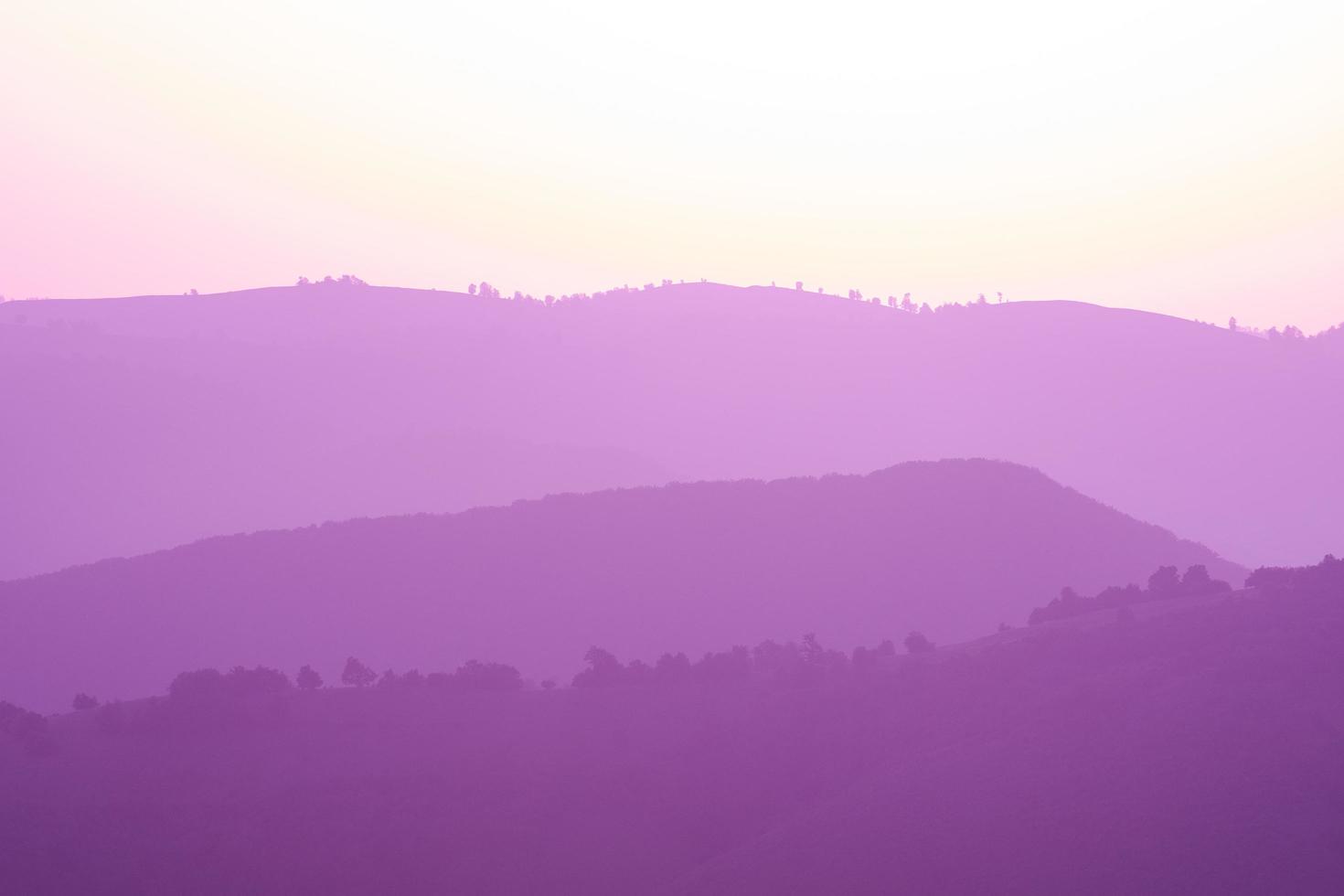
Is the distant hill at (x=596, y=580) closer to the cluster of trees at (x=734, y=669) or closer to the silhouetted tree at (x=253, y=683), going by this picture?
the cluster of trees at (x=734, y=669)

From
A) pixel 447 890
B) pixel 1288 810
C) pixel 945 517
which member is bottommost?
pixel 447 890

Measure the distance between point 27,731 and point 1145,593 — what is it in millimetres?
47078

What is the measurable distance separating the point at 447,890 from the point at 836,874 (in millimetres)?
12149

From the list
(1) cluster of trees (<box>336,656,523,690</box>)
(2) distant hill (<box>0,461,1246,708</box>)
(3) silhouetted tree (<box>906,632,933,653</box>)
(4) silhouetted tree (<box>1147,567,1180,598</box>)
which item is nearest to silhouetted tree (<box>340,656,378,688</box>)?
(1) cluster of trees (<box>336,656,523,690</box>)

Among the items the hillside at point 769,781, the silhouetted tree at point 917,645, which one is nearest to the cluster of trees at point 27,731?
the hillside at point 769,781

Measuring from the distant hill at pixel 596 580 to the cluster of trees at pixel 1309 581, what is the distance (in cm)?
2206

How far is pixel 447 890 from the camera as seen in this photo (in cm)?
4234

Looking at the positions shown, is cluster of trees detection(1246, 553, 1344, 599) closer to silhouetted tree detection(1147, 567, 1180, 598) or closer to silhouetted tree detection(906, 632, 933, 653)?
silhouetted tree detection(1147, 567, 1180, 598)

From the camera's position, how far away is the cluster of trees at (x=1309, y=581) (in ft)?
177

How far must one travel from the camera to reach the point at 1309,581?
55562 mm

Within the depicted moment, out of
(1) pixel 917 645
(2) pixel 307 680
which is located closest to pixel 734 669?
(1) pixel 917 645

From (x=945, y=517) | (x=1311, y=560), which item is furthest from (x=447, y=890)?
(x=1311, y=560)

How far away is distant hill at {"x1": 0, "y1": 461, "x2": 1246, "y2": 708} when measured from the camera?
80.0 meters

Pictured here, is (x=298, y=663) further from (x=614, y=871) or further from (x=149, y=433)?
(x=149, y=433)
